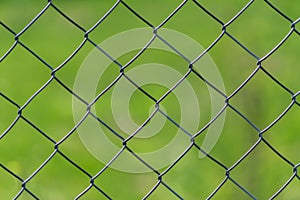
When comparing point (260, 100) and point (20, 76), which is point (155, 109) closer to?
point (260, 100)

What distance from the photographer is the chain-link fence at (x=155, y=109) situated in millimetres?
3738

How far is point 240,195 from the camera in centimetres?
356

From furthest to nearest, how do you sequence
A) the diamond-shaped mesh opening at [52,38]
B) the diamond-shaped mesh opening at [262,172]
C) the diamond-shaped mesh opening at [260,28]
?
the diamond-shaped mesh opening at [52,38] < the diamond-shaped mesh opening at [260,28] < the diamond-shaped mesh opening at [262,172]

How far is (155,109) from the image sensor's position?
318 cm

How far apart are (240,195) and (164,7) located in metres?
2.43

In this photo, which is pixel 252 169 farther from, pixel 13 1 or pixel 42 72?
pixel 13 1

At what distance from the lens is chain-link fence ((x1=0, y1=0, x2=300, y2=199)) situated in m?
3.74

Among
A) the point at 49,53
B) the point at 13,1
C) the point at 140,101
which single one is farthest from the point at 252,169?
the point at 13,1

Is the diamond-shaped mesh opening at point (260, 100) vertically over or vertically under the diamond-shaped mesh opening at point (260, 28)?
under

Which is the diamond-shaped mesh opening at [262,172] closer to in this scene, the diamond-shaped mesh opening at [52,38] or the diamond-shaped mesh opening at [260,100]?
the diamond-shaped mesh opening at [260,100]

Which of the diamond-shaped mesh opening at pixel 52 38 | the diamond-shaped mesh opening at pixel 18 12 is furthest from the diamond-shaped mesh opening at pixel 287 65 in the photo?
the diamond-shaped mesh opening at pixel 18 12

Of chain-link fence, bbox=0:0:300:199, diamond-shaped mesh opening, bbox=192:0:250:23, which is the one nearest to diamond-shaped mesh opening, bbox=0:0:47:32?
chain-link fence, bbox=0:0:300:199

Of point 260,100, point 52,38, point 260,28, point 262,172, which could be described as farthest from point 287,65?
point 52,38

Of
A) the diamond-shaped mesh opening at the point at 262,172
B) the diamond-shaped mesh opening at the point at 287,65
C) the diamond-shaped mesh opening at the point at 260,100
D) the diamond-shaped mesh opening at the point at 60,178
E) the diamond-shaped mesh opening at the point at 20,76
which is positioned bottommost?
the diamond-shaped mesh opening at the point at 60,178
